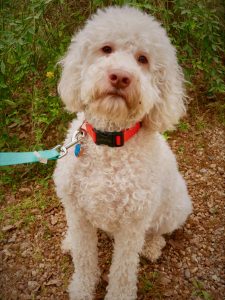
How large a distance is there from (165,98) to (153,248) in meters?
1.29

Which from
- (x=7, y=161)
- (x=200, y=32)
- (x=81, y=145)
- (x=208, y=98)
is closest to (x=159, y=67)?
(x=81, y=145)

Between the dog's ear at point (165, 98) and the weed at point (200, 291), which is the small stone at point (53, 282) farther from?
the dog's ear at point (165, 98)

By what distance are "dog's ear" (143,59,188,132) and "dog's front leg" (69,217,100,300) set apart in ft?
2.76

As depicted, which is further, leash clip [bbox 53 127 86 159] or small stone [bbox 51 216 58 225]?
small stone [bbox 51 216 58 225]

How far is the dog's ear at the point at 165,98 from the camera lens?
6.39 feet

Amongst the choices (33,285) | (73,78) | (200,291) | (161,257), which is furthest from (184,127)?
(33,285)

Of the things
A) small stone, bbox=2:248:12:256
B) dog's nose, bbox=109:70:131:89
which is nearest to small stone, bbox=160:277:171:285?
small stone, bbox=2:248:12:256

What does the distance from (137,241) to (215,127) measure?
6.41 feet

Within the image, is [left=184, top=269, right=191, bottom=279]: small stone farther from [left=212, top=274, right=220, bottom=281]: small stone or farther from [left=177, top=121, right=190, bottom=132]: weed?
[left=177, top=121, right=190, bottom=132]: weed

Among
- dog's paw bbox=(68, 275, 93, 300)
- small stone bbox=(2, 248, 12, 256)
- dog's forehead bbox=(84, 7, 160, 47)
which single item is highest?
dog's forehead bbox=(84, 7, 160, 47)

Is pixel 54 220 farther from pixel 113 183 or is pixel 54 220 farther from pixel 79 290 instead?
pixel 113 183

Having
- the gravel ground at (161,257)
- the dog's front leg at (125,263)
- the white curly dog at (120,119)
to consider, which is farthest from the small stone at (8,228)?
the dog's front leg at (125,263)

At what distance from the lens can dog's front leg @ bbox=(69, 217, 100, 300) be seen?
236 cm

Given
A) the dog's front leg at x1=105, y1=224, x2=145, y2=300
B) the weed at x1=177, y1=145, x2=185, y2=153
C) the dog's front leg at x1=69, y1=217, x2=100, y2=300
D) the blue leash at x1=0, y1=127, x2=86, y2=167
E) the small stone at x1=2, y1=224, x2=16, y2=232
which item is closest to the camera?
the blue leash at x1=0, y1=127, x2=86, y2=167
